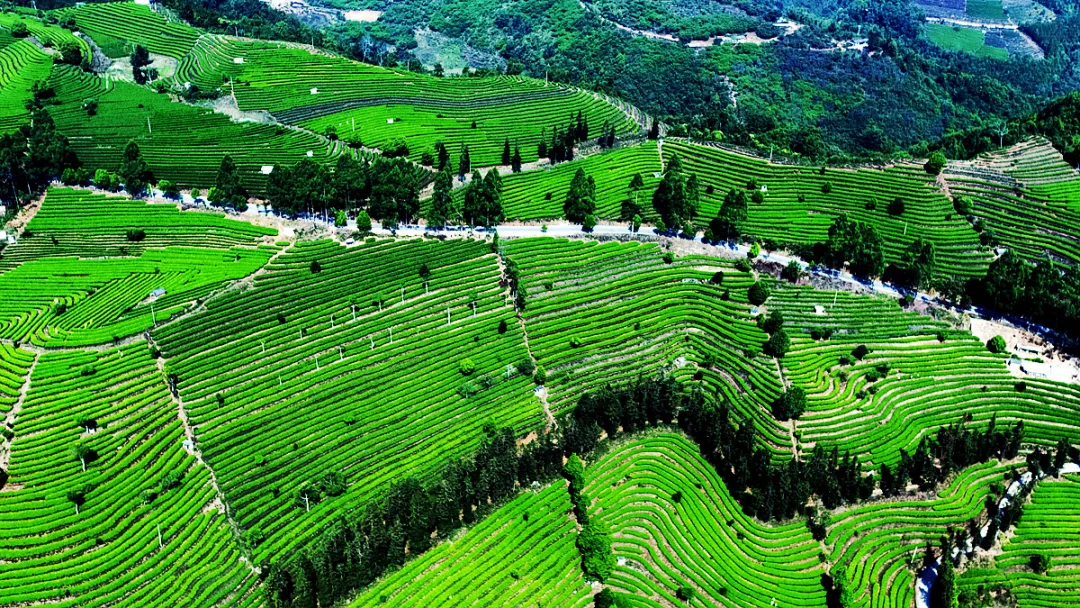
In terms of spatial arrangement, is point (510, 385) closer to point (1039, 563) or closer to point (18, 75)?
point (1039, 563)

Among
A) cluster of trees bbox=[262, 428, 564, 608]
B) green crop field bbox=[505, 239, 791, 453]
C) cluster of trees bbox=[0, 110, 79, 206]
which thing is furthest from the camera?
cluster of trees bbox=[0, 110, 79, 206]

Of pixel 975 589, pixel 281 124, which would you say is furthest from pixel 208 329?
pixel 975 589

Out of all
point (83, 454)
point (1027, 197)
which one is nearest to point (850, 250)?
point (1027, 197)

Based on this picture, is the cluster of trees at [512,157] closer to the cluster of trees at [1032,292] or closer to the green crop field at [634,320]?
the green crop field at [634,320]

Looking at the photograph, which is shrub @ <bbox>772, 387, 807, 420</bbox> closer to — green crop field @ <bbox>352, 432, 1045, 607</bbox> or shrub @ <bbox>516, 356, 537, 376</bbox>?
green crop field @ <bbox>352, 432, 1045, 607</bbox>

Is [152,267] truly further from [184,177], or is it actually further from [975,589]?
[975,589]

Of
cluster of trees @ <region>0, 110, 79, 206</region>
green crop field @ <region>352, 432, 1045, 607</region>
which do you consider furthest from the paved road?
cluster of trees @ <region>0, 110, 79, 206</region>
